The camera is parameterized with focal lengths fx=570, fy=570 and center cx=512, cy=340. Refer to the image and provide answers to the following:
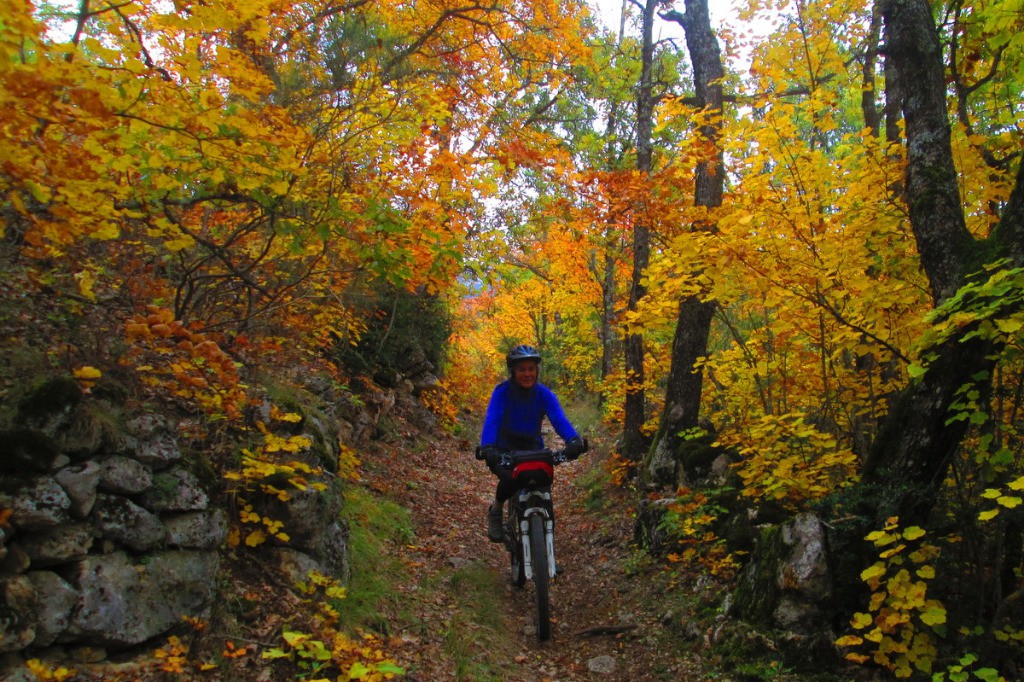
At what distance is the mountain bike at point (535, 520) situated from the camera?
4488 millimetres

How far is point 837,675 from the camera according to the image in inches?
130

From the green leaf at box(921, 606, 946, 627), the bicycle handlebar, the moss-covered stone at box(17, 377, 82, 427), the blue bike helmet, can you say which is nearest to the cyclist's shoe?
the bicycle handlebar

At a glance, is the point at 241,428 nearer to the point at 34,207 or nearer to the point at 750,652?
the point at 34,207

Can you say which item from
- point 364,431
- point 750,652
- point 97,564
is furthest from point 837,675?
point 364,431

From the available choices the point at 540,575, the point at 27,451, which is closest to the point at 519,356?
the point at 540,575

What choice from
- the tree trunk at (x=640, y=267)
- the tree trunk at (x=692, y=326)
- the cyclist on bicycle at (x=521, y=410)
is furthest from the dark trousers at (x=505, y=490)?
the tree trunk at (x=640, y=267)

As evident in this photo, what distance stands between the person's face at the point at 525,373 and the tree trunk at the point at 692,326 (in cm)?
279

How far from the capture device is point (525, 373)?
5090 mm

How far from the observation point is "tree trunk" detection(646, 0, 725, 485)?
7125 millimetres

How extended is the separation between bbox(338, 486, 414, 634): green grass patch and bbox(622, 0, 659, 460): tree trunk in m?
3.98

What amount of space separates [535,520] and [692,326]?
12.4 ft

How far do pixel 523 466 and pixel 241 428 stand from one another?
2.19 m

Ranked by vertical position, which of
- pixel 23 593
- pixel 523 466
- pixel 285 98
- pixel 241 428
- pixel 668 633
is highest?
pixel 285 98

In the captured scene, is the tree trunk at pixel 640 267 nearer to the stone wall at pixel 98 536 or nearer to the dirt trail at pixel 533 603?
the dirt trail at pixel 533 603
